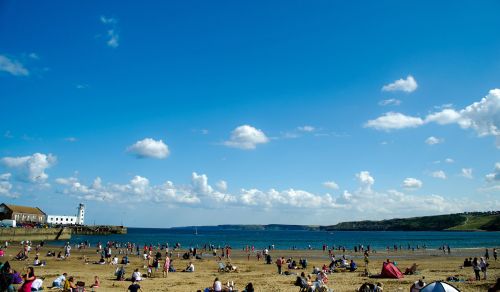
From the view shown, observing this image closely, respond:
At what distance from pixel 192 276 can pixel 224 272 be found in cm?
334

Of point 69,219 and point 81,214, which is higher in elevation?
point 81,214

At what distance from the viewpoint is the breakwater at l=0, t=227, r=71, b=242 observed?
252 feet

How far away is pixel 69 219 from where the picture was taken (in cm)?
13362

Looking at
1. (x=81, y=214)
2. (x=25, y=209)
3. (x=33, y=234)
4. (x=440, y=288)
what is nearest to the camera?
(x=440, y=288)

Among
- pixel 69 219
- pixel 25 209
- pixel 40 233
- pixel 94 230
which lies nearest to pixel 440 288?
pixel 40 233

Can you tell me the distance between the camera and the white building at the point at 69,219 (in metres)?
126

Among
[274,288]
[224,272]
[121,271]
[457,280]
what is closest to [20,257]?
[121,271]

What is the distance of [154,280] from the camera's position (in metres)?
24.7

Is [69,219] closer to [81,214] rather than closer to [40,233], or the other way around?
[81,214]

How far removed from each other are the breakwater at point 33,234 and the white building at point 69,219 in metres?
31.9

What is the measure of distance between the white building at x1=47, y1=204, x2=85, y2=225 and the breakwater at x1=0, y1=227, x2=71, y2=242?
31948 mm

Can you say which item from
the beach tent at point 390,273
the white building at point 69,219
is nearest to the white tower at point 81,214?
the white building at point 69,219

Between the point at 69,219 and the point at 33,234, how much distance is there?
51.5 meters

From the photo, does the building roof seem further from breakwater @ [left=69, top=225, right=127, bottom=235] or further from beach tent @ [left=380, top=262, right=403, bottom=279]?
beach tent @ [left=380, top=262, right=403, bottom=279]
